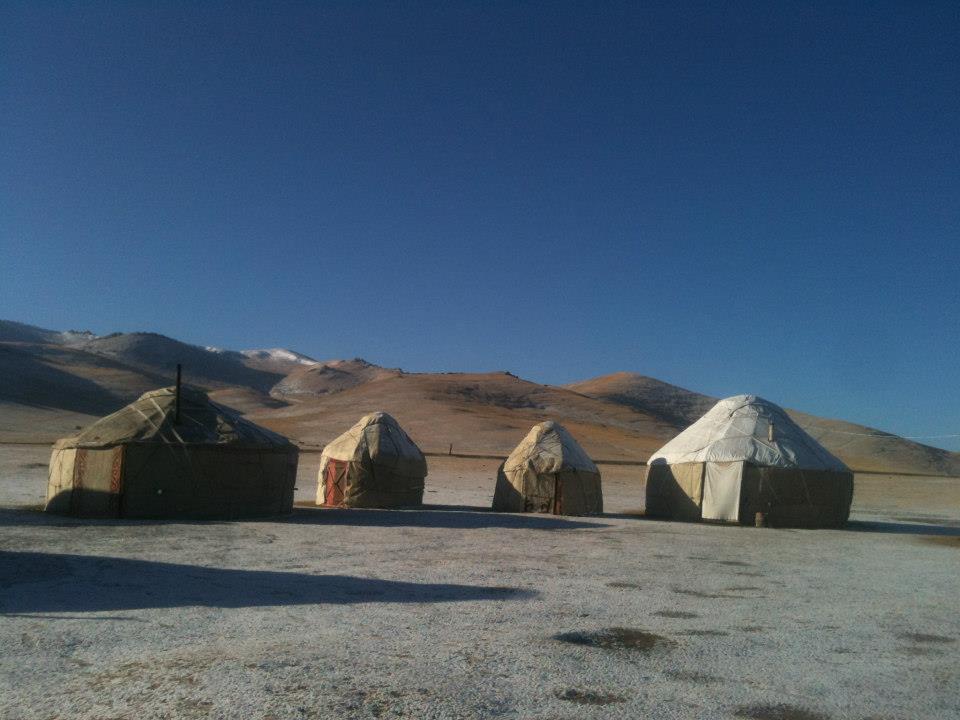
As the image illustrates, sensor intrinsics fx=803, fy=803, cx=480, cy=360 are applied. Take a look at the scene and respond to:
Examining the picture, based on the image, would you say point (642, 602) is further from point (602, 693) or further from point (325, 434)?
point (325, 434)

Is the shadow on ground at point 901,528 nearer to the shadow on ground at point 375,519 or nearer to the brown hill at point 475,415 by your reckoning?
the shadow on ground at point 375,519

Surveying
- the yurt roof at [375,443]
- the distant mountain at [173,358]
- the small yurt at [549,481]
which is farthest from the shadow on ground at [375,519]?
the distant mountain at [173,358]

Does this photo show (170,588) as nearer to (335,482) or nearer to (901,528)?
(335,482)

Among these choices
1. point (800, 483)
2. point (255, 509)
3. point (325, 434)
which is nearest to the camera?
point (255, 509)

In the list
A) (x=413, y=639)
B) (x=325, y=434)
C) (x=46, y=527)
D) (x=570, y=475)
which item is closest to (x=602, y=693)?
(x=413, y=639)

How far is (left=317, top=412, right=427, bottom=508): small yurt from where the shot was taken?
21406 mm

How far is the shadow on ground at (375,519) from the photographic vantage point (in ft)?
46.6

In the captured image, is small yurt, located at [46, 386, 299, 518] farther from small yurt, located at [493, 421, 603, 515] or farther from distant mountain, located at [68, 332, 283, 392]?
distant mountain, located at [68, 332, 283, 392]

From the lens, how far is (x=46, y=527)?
1270cm

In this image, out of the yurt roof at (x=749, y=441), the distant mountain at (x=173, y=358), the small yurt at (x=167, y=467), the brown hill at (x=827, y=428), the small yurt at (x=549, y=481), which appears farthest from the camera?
the distant mountain at (x=173, y=358)

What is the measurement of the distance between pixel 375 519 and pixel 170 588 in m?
9.22

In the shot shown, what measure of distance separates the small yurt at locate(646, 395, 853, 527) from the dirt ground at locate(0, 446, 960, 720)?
614 centimetres

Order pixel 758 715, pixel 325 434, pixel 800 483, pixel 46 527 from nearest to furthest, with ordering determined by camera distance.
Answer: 1. pixel 758 715
2. pixel 46 527
3. pixel 800 483
4. pixel 325 434

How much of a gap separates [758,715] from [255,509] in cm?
1318
